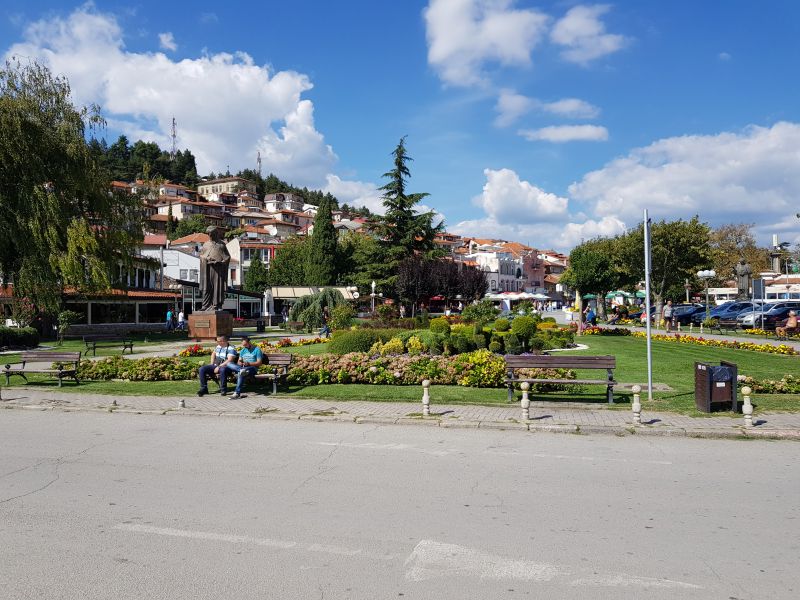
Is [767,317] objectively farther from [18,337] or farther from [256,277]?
[256,277]

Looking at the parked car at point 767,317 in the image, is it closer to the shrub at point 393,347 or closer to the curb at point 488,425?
the shrub at point 393,347

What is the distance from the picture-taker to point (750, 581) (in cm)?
411

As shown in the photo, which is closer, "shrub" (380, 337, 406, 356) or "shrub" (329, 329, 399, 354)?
"shrub" (380, 337, 406, 356)

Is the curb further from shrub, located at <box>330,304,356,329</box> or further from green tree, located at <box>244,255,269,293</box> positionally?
green tree, located at <box>244,255,269,293</box>

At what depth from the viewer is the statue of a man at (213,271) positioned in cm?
2784

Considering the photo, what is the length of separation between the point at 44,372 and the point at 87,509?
35.0ft

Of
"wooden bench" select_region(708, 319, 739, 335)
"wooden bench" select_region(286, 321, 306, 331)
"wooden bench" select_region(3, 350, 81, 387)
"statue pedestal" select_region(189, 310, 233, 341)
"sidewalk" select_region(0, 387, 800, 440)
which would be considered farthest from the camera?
"wooden bench" select_region(286, 321, 306, 331)

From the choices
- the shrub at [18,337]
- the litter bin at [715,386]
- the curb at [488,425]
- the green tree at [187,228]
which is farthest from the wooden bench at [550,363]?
the green tree at [187,228]

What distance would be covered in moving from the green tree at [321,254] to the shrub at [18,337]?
44.2 metres

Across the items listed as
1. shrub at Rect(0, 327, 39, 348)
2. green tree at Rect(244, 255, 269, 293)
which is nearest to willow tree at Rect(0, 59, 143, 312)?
shrub at Rect(0, 327, 39, 348)

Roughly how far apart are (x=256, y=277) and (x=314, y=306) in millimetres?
40573

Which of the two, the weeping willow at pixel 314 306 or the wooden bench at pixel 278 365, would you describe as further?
the weeping willow at pixel 314 306

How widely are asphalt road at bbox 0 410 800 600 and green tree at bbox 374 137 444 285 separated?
4521cm

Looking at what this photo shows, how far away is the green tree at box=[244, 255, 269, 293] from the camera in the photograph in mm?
75406
